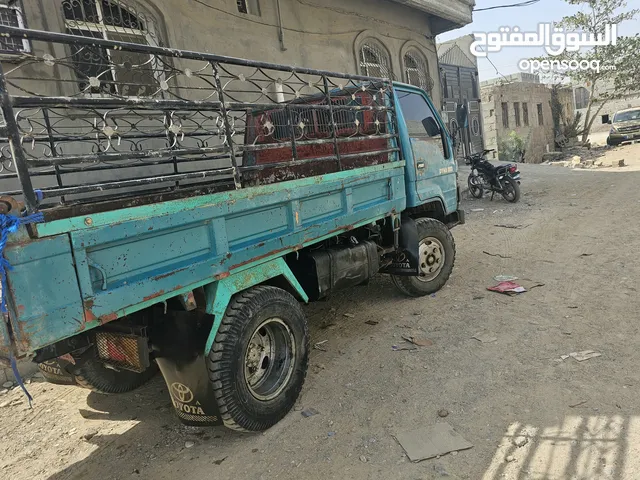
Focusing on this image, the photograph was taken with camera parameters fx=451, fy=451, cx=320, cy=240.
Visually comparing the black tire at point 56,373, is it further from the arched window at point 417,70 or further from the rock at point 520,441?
the arched window at point 417,70

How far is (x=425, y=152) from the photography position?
460 centimetres

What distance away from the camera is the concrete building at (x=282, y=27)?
516cm

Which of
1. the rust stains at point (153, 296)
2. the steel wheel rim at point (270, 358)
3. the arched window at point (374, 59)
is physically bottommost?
the steel wheel rim at point (270, 358)

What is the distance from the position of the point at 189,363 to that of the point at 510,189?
29.6 ft

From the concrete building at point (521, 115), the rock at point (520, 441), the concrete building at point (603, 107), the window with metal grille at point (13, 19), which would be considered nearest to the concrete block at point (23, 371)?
the window with metal grille at point (13, 19)

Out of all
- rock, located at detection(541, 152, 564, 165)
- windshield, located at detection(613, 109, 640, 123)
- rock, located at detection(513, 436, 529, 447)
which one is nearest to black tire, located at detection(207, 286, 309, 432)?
rock, located at detection(513, 436, 529, 447)

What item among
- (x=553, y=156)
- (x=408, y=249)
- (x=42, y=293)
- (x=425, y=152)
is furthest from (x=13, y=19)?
(x=553, y=156)

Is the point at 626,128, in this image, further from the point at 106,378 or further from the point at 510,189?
the point at 106,378

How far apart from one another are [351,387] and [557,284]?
2.83 metres

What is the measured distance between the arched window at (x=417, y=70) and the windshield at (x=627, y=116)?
14.6 m

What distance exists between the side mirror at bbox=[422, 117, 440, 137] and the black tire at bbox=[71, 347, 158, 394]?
11.4 ft

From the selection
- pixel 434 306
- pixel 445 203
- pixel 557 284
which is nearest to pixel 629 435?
pixel 434 306

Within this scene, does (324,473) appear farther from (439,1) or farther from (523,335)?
(439,1)

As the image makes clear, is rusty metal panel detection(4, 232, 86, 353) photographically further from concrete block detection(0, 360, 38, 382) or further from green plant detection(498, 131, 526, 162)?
green plant detection(498, 131, 526, 162)
